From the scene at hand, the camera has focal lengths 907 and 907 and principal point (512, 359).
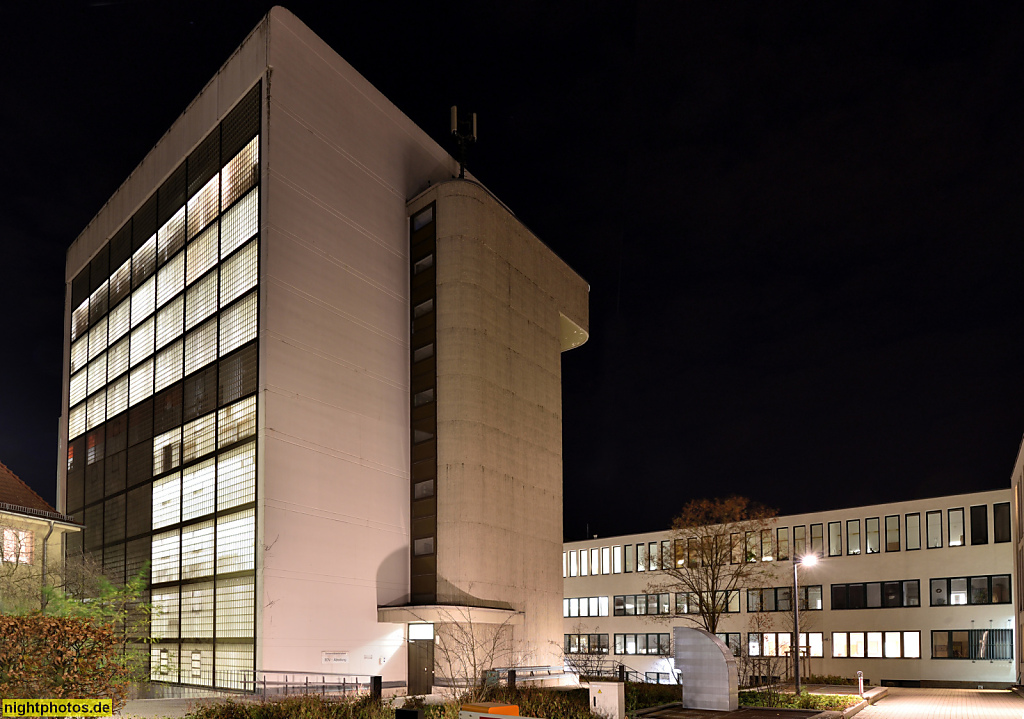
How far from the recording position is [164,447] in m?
46.3

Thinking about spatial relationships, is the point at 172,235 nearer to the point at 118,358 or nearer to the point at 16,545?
the point at 118,358

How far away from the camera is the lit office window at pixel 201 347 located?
4331 centimetres

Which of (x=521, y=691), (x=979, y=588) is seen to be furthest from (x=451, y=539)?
(x=979, y=588)

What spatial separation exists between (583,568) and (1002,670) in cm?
3625

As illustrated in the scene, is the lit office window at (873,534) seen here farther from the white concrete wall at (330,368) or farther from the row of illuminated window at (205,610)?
the row of illuminated window at (205,610)

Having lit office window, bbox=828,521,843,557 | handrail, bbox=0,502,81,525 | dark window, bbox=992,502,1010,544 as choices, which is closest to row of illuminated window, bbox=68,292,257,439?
handrail, bbox=0,502,81,525

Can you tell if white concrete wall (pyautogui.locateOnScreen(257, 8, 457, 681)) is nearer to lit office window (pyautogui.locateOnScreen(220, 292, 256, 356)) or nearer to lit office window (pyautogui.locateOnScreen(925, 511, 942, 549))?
lit office window (pyautogui.locateOnScreen(220, 292, 256, 356))

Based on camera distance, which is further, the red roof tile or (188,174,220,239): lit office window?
(188,174,220,239): lit office window

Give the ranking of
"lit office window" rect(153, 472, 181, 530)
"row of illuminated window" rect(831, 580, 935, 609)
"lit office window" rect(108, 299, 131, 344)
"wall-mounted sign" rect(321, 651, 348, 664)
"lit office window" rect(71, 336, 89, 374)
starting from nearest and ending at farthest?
"wall-mounted sign" rect(321, 651, 348, 664) < "lit office window" rect(153, 472, 181, 530) < "lit office window" rect(108, 299, 131, 344) < "lit office window" rect(71, 336, 89, 374) < "row of illuminated window" rect(831, 580, 935, 609)

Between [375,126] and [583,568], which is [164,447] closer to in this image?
[375,126]

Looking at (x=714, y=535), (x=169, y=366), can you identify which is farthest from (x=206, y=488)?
(x=714, y=535)

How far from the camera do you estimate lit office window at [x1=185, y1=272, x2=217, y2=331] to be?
4406 centimetres

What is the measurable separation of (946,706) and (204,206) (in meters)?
41.4

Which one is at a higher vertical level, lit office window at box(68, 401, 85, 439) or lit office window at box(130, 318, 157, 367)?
lit office window at box(130, 318, 157, 367)
